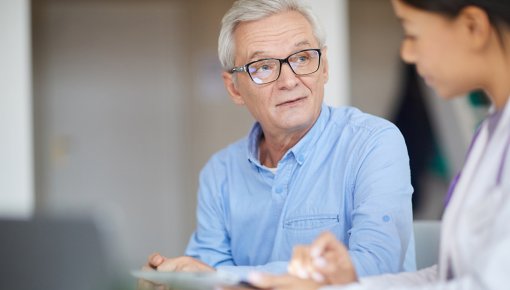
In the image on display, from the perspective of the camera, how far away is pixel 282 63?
2260mm

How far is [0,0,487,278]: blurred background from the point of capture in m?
6.45

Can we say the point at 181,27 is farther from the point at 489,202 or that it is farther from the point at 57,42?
the point at 489,202

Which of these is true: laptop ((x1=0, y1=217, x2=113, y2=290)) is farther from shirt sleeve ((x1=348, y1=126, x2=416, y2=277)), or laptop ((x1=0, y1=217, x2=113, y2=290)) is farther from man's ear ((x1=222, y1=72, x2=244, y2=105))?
man's ear ((x1=222, y1=72, x2=244, y2=105))

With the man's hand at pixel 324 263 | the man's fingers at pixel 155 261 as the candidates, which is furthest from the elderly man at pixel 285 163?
the man's hand at pixel 324 263

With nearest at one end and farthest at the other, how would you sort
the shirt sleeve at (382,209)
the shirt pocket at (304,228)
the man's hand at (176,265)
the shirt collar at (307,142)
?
the shirt sleeve at (382,209)
the man's hand at (176,265)
the shirt pocket at (304,228)
the shirt collar at (307,142)

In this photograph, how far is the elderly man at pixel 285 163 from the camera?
2.02m

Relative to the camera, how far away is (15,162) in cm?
443

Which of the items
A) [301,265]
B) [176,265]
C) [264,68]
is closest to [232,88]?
[264,68]

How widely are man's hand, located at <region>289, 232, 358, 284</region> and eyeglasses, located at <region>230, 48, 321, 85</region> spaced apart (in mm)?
930

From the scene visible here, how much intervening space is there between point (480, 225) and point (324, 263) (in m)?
0.30

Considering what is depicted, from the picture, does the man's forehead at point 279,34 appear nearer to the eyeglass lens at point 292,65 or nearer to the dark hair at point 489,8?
the eyeglass lens at point 292,65

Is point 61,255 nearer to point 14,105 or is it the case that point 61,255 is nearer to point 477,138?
point 477,138

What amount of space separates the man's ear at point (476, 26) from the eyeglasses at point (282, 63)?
3.27ft

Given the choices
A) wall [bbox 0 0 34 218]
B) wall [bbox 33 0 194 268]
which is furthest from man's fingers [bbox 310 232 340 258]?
wall [bbox 33 0 194 268]
